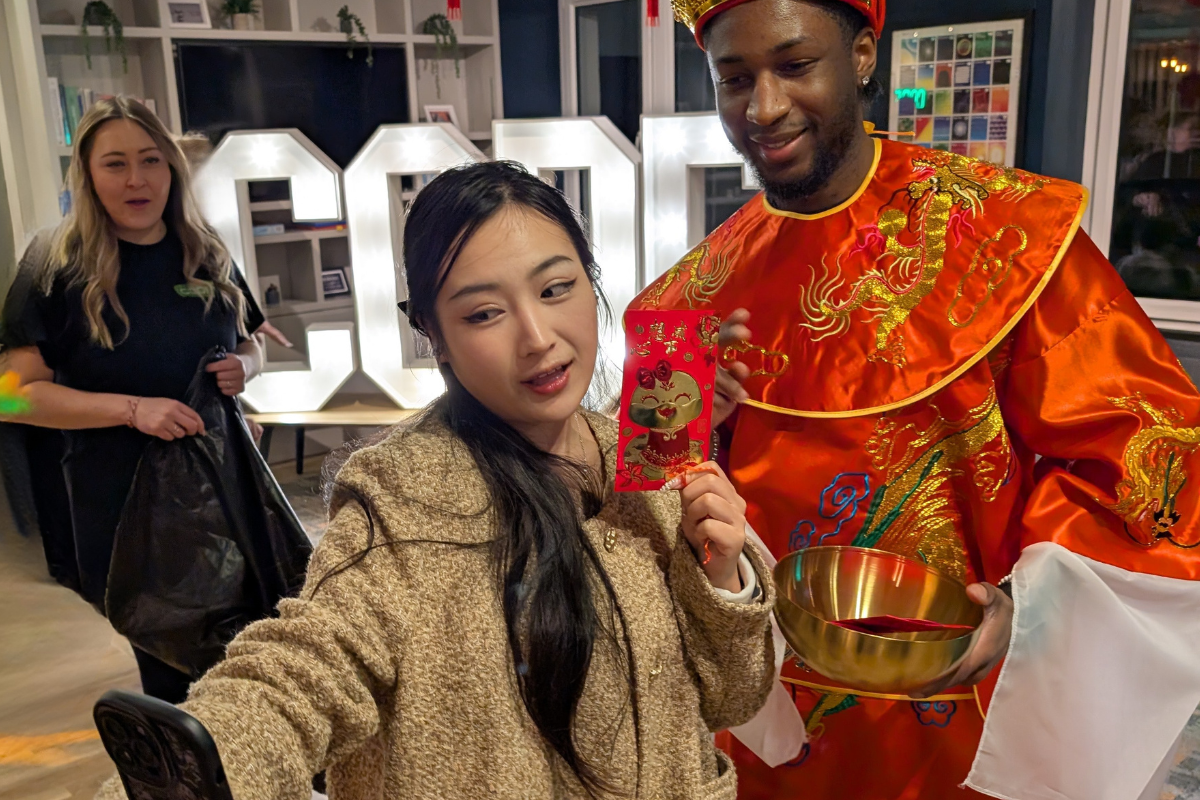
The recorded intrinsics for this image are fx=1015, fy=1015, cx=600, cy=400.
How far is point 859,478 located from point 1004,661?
27cm

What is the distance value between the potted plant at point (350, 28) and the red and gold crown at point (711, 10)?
11.6 ft

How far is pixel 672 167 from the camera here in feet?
11.2

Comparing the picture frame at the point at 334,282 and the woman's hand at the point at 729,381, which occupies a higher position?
the woman's hand at the point at 729,381

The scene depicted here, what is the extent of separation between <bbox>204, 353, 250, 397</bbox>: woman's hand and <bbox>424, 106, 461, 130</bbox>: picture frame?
2.76 metres

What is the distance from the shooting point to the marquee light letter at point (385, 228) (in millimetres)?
3588

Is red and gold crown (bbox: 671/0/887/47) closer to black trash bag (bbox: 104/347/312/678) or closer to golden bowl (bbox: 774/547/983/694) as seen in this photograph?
golden bowl (bbox: 774/547/983/694)

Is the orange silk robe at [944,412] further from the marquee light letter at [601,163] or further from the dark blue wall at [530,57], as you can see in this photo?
the dark blue wall at [530,57]

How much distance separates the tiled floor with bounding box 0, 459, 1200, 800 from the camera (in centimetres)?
263

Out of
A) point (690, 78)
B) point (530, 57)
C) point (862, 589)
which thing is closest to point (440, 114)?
point (530, 57)

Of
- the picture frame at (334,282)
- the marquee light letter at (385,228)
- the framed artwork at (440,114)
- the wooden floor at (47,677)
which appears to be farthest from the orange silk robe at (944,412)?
the picture frame at (334,282)

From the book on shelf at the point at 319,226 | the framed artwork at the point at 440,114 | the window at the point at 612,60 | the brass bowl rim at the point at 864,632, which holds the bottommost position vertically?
the brass bowl rim at the point at 864,632

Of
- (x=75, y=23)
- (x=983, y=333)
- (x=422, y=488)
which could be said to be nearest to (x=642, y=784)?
(x=422, y=488)

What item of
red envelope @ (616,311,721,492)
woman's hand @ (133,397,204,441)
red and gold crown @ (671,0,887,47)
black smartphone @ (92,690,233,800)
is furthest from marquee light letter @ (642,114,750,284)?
black smartphone @ (92,690,233,800)

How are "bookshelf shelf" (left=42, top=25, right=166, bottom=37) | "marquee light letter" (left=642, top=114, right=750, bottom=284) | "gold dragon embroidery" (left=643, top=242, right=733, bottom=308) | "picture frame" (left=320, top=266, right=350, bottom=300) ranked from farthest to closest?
"picture frame" (left=320, top=266, right=350, bottom=300) → "bookshelf shelf" (left=42, top=25, right=166, bottom=37) → "marquee light letter" (left=642, top=114, right=750, bottom=284) → "gold dragon embroidery" (left=643, top=242, right=733, bottom=308)
